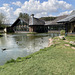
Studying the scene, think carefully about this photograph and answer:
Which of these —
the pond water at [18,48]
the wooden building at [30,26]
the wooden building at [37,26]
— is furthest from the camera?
the wooden building at [30,26]

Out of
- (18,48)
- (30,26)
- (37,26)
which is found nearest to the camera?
(18,48)

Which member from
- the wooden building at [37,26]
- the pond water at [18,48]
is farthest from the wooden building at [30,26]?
the pond water at [18,48]

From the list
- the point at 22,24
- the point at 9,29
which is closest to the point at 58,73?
the point at 22,24

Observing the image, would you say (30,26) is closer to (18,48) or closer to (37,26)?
(37,26)

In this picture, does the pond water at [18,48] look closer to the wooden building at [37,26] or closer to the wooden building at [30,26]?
the wooden building at [37,26]

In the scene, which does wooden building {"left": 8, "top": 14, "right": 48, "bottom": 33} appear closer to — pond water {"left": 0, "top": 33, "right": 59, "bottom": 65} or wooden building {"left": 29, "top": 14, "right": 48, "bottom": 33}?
wooden building {"left": 29, "top": 14, "right": 48, "bottom": 33}

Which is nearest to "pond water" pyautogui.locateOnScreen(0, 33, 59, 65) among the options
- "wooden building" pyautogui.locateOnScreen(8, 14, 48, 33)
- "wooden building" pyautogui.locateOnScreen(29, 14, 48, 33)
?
"wooden building" pyautogui.locateOnScreen(29, 14, 48, 33)

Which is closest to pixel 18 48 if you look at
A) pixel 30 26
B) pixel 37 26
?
pixel 30 26

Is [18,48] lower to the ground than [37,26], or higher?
lower

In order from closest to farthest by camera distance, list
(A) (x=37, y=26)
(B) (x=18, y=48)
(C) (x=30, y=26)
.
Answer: (B) (x=18, y=48)
(C) (x=30, y=26)
(A) (x=37, y=26)

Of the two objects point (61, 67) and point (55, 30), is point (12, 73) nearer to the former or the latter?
point (61, 67)

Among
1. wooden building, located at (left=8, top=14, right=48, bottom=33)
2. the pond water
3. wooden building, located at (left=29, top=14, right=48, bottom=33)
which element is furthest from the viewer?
wooden building, located at (left=8, top=14, right=48, bottom=33)

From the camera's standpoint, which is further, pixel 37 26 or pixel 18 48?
pixel 37 26

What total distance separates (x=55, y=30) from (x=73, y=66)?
32.5 meters
